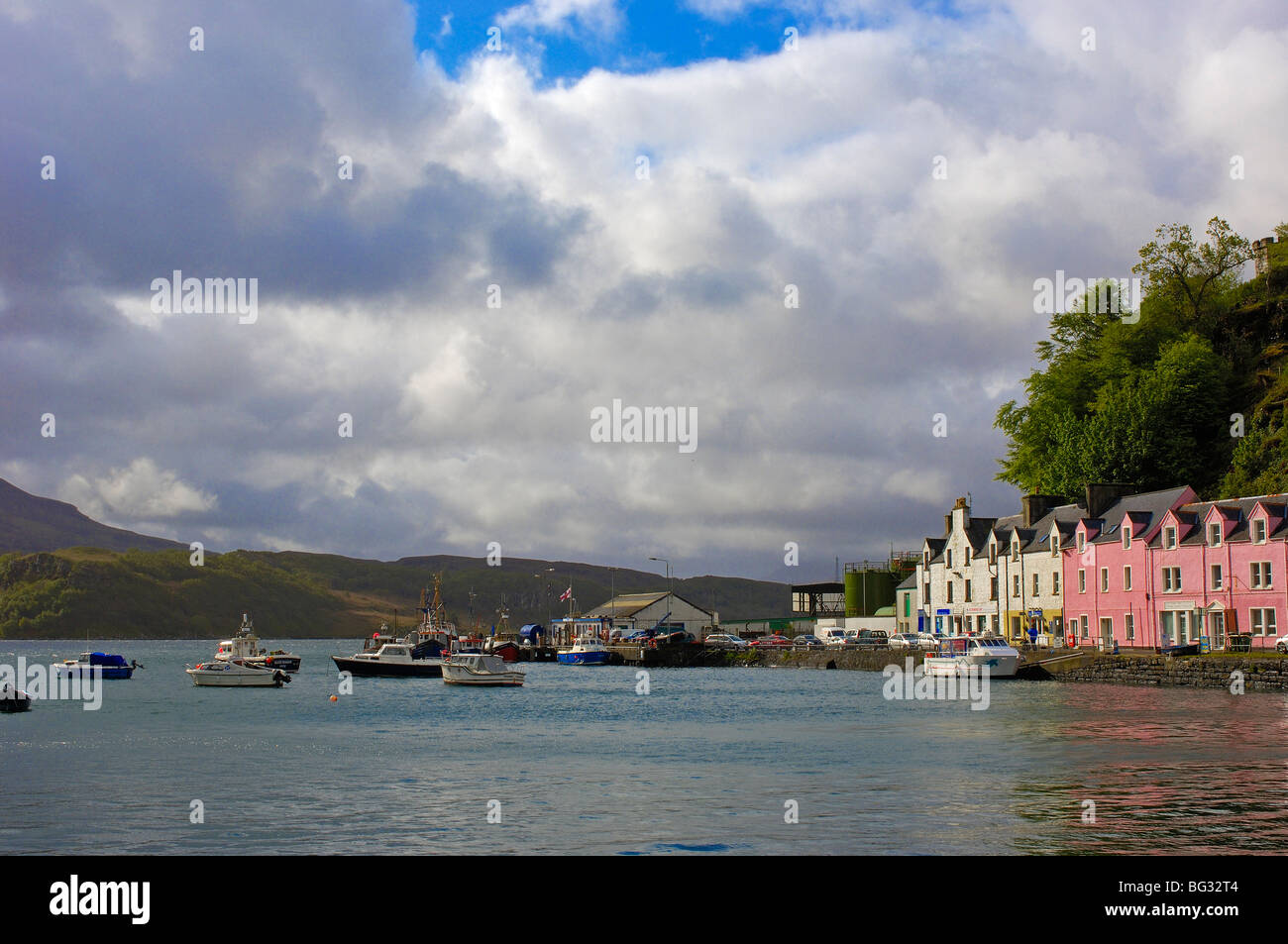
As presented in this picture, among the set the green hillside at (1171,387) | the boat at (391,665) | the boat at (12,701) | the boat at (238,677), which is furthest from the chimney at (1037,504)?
the boat at (12,701)

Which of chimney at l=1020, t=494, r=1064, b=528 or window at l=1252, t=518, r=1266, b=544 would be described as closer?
window at l=1252, t=518, r=1266, b=544

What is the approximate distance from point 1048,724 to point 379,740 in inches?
999

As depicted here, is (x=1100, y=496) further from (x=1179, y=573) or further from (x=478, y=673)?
(x=478, y=673)

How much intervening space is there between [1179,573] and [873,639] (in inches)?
1654

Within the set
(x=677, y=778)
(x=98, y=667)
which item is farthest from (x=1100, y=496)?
(x=98, y=667)

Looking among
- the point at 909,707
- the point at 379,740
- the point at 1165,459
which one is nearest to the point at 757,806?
the point at 379,740

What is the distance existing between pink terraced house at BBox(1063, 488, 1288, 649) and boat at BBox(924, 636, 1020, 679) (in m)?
7.53

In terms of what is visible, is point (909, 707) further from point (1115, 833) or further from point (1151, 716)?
point (1115, 833)

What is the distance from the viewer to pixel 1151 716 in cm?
4622

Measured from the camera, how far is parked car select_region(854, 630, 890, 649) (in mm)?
109125

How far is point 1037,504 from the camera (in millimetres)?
94062

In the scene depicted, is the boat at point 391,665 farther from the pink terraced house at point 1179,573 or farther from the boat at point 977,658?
the pink terraced house at point 1179,573

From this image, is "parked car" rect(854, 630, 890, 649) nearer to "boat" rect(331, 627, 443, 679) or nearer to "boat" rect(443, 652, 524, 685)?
"boat" rect(443, 652, 524, 685)

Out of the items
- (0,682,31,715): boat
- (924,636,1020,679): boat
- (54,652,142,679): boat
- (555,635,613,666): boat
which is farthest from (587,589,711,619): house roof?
(0,682,31,715): boat
